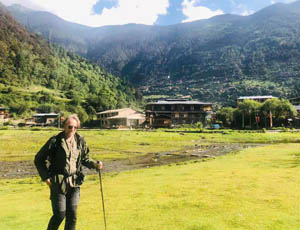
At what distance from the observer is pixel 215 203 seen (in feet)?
24.9

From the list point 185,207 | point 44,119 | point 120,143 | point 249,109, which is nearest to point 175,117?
point 249,109

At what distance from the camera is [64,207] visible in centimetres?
517

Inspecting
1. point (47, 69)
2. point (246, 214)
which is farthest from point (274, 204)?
point (47, 69)

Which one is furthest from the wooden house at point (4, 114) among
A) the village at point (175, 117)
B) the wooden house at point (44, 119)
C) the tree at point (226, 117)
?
the tree at point (226, 117)

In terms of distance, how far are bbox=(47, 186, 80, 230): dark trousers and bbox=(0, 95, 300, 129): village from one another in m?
77.7

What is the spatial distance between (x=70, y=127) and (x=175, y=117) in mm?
96501

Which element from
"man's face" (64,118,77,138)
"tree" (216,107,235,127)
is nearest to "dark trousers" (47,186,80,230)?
"man's face" (64,118,77,138)

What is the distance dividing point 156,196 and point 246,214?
304 centimetres

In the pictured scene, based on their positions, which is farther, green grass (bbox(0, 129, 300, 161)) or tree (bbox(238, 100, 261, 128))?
tree (bbox(238, 100, 261, 128))

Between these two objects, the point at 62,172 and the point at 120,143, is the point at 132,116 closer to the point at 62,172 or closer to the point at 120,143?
the point at 120,143

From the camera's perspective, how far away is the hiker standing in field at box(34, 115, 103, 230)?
16.7 feet

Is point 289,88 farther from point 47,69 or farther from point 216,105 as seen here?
point 47,69

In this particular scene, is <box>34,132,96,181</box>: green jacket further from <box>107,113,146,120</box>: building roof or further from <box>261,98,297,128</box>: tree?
<box>107,113,146,120</box>: building roof

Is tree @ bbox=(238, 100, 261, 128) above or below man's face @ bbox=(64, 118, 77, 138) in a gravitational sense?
above
